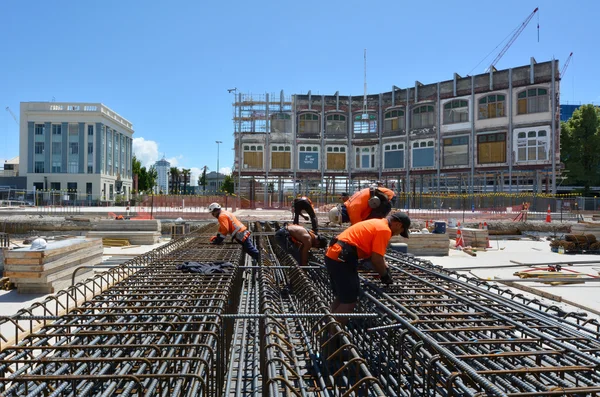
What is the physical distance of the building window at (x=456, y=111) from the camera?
42375 mm

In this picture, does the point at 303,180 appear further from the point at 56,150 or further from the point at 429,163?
the point at 56,150

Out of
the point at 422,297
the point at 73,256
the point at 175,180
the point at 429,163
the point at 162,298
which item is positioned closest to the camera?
the point at 162,298

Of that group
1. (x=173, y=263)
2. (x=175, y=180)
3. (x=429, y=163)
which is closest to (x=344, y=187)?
(x=429, y=163)

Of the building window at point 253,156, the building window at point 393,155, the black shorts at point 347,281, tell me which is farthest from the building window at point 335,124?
the black shorts at point 347,281

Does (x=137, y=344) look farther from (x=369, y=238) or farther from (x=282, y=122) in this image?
(x=282, y=122)

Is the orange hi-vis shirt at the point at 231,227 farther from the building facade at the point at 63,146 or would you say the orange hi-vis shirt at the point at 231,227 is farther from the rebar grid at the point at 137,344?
the building facade at the point at 63,146

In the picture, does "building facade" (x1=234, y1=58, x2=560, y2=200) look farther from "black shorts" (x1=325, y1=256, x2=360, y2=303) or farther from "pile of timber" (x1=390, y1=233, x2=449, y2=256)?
"black shorts" (x1=325, y1=256, x2=360, y2=303)

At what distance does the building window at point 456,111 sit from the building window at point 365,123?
27.3 ft

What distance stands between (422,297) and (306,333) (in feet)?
5.53

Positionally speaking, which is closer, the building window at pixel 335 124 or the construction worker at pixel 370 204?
the construction worker at pixel 370 204

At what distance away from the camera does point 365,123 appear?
48.3m

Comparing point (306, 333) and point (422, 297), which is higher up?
point (422, 297)

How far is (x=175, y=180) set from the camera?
76375 millimetres

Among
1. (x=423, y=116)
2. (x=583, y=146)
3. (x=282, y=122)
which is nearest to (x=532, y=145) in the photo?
(x=583, y=146)
